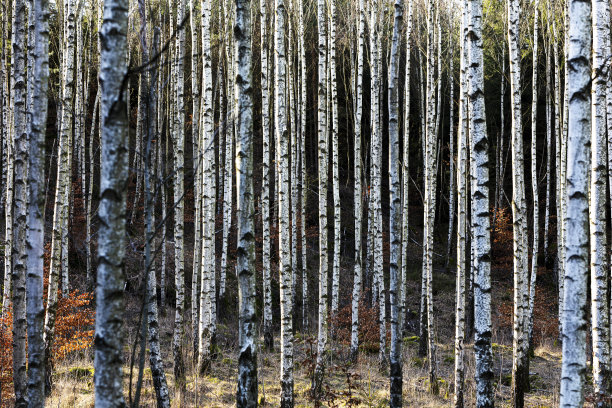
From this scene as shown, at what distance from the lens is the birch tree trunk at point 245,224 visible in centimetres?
323

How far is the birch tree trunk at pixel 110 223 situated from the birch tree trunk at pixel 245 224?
1.24 m

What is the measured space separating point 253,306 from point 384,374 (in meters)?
5.63

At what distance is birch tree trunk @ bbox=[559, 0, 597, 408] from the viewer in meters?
2.79

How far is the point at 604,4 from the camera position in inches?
170

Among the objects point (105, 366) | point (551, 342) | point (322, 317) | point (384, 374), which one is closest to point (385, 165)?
point (551, 342)

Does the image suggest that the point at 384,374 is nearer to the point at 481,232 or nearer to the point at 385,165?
the point at 481,232

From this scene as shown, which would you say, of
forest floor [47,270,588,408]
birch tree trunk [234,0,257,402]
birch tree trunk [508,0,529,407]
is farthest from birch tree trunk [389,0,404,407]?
birch tree trunk [508,0,529,407]

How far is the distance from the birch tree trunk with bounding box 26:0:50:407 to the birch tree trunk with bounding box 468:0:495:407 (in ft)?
11.2

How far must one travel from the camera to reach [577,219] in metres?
2.81

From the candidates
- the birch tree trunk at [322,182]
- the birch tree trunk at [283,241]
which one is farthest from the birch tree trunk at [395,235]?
the birch tree trunk at [322,182]

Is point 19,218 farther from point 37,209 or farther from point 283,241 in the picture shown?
point 283,241

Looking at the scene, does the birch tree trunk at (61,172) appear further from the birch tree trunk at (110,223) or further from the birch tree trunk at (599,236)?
the birch tree trunk at (599,236)

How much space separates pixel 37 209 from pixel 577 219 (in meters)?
3.43

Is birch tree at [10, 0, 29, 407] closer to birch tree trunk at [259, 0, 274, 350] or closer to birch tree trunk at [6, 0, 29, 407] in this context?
birch tree trunk at [6, 0, 29, 407]
